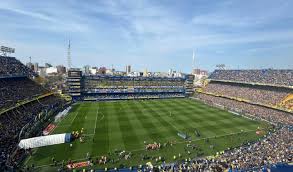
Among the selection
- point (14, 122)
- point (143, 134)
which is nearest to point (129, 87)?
point (143, 134)

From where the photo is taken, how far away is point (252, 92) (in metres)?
66.8

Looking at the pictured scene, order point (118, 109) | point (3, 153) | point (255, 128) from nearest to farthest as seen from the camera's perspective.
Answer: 1. point (3, 153)
2. point (255, 128)
3. point (118, 109)

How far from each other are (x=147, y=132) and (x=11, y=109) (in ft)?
82.4

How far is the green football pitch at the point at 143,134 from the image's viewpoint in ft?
95.1

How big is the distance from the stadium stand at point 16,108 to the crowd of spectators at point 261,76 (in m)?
61.1

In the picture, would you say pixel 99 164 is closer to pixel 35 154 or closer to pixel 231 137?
pixel 35 154

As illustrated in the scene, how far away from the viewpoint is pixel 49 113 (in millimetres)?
49531

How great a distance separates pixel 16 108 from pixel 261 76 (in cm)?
7002

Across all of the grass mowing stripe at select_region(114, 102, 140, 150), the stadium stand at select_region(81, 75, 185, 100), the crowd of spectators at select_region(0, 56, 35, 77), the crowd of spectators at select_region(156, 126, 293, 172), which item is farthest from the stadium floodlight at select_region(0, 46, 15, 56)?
the crowd of spectators at select_region(156, 126, 293, 172)

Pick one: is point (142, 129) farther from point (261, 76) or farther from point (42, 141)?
point (261, 76)

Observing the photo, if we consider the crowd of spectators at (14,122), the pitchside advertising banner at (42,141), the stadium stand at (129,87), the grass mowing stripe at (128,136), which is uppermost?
the stadium stand at (129,87)

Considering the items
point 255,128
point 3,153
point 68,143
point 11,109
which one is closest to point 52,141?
point 68,143

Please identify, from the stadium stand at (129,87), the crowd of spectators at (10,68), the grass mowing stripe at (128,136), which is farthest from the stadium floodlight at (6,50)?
the grass mowing stripe at (128,136)

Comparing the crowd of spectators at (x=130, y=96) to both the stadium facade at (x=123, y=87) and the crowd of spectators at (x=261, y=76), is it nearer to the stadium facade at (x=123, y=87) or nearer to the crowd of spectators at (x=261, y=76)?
the stadium facade at (x=123, y=87)
